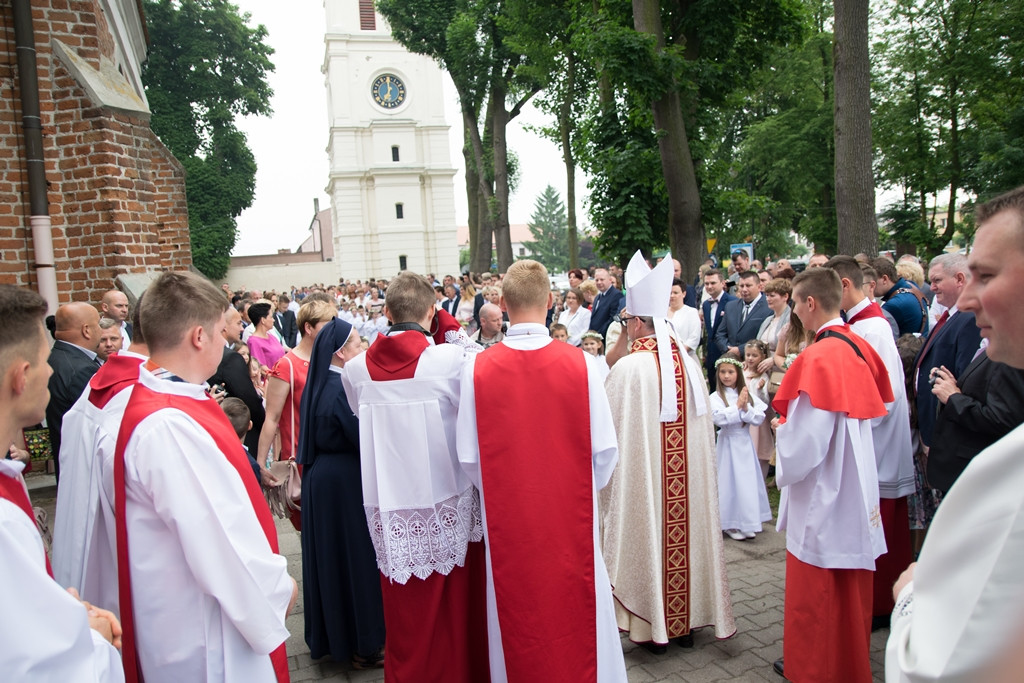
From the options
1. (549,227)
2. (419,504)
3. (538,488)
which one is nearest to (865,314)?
(538,488)

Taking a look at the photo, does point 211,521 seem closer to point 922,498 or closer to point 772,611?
point 772,611

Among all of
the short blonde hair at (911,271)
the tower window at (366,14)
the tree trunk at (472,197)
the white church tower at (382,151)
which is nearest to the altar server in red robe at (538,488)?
the short blonde hair at (911,271)

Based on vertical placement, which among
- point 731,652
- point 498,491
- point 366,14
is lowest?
point 731,652

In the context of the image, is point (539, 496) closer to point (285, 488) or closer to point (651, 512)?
point (651, 512)

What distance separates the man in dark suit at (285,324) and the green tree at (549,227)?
88.7 metres

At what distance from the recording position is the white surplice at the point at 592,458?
10.8 feet

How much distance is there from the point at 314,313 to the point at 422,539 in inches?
76.6

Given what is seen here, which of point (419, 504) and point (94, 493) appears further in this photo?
point (419, 504)

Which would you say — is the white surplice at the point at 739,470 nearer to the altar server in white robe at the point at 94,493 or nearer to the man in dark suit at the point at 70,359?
the altar server in white robe at the point at 94,493

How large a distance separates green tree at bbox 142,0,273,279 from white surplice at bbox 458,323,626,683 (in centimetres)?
3825

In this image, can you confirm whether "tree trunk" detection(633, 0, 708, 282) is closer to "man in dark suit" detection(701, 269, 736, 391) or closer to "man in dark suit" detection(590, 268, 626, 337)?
"man in dark suit" detection(590, 268, 626, 337)

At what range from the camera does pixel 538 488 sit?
3.27 meters

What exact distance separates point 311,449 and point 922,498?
3726 mm

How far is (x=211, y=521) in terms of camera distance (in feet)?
6.98
